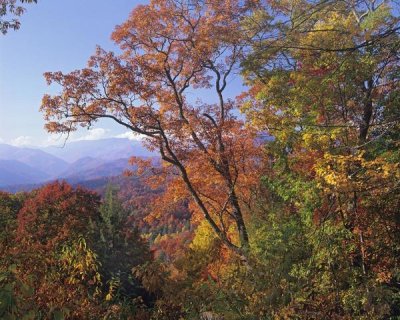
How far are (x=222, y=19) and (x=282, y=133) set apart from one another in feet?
17.7

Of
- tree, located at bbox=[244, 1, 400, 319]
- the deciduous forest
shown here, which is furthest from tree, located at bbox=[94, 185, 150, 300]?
tree, located at bbox=[244, 1, 400, 319]

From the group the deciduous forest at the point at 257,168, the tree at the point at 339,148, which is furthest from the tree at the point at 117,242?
the tree at the point at 339,148

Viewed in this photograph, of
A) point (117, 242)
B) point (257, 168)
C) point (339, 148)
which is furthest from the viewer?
point (117, 242)

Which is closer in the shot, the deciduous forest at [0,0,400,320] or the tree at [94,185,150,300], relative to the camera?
the deciduous forest at [0,0,400,320]

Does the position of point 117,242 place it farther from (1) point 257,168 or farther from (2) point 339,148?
(2) point 339,148

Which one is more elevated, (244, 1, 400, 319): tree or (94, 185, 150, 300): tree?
(244, 1, 400, 319): tree

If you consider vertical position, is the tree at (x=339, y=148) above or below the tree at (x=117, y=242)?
above

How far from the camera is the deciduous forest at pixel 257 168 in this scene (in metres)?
5.81

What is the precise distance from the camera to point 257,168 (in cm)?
1579

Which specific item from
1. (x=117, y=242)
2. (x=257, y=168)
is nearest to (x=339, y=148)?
(x=257, y=168)

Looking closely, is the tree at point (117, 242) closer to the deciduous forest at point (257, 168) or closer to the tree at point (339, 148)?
the deciduous forest at point (257, 168)

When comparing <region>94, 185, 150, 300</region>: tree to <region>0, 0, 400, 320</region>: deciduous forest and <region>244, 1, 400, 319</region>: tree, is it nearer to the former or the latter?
<region>0, 0, 400, 320</region>: deciduous forest

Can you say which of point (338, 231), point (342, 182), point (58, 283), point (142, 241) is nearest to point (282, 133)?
point (338, 231)

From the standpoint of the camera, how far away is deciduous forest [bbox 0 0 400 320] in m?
5.81
